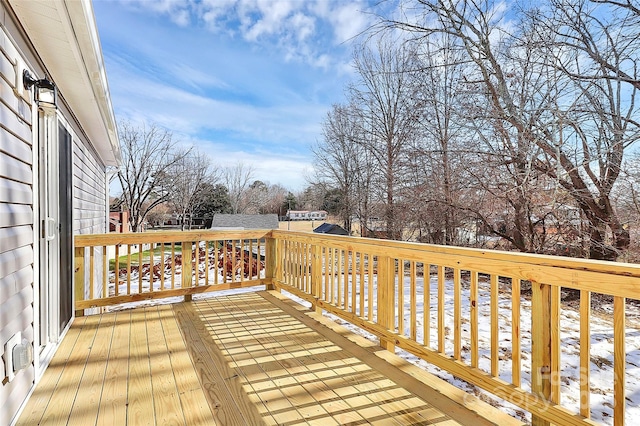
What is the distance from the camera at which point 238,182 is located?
25.4 meters

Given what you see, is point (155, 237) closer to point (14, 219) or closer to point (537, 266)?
point (14, 219)

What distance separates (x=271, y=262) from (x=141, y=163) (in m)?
13.6

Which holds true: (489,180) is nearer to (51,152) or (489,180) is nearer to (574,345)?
(574,345)

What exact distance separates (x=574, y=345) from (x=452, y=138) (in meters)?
5.24

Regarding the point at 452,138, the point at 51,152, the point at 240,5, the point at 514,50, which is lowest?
the point at 51,152

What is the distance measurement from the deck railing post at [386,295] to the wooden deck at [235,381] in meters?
0.19

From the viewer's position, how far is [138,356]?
2566 millimetres

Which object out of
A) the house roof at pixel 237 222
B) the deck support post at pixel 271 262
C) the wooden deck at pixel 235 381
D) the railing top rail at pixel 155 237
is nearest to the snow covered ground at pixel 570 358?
the wooden deck at pixel 235 381

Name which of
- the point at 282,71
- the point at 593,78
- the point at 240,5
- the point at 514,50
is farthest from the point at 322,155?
the point at 593,78

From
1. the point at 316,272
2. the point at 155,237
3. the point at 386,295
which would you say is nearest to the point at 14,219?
the point at 155,237

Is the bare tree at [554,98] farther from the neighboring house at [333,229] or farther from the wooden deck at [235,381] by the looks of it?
the neighboring house at [333,229]

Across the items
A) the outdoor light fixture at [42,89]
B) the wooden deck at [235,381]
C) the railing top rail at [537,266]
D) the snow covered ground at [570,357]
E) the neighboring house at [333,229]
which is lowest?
the snow covered ground at [570,357]

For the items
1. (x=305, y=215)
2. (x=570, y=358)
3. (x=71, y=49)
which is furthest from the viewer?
(x=305, y=215)

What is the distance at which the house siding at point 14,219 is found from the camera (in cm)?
164
